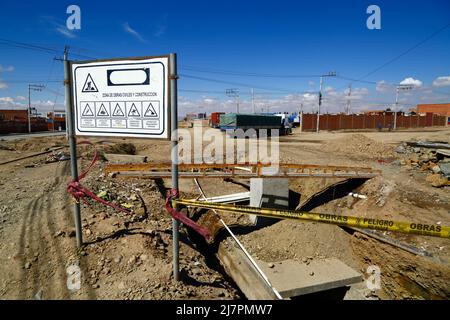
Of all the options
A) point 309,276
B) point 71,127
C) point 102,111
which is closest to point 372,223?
point 102,111

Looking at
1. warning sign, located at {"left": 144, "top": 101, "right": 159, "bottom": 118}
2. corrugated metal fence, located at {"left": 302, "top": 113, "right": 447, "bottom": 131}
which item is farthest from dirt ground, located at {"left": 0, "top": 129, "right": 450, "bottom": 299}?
corrugated metal fence, located at {"left": 302, "top": 113, "right": 447, "bottom": 131}

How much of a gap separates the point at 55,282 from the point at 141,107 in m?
2.25

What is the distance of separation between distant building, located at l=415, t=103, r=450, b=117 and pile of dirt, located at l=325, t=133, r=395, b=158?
7471cm

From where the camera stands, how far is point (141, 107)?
10.3 ft

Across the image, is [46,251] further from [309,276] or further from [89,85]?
[309,276]

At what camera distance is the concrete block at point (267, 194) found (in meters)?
8.96

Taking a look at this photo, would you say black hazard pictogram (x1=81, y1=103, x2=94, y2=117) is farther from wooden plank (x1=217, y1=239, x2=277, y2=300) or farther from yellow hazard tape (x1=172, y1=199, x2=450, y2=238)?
wooden plank (x1=217, y1=239, x2=277, y2=300)

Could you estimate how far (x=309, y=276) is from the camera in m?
6.76

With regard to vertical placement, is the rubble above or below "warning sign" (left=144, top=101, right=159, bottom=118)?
below

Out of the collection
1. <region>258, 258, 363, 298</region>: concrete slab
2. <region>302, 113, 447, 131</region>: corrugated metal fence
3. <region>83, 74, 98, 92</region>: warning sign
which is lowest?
<region>258, 258, 363, 298</region>: concrete slab

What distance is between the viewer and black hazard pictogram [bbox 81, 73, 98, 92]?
3406 millimetres

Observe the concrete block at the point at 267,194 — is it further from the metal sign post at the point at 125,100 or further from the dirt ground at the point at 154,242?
the metal sign post at the point at 125,100

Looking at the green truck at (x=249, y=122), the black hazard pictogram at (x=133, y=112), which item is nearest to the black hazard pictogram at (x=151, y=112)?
the black hazard pictogram at (x=133, y=112)
